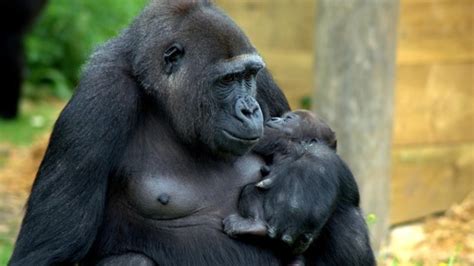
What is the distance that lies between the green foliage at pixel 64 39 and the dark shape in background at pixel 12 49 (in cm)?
166

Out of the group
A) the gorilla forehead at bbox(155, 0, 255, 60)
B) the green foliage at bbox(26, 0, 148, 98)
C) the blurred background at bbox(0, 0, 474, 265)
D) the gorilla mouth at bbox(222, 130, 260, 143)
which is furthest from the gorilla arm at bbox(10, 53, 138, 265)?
the green foliage at bbox(26, 0, 148, 98)

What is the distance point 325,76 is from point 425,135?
1.24 meters

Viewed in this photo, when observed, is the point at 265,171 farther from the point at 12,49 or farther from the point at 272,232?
the point at 12,49

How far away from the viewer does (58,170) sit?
4637 millimetres

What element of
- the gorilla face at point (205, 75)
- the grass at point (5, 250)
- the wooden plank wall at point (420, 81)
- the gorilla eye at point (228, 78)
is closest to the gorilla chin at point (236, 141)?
the gorilla face at point (205, 75)

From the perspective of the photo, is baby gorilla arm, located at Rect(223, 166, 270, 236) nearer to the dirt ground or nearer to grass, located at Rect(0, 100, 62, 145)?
the dirt ground

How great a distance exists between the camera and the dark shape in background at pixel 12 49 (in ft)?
45.5

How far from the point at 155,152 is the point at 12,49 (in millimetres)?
9791

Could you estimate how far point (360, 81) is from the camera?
7.40 metres

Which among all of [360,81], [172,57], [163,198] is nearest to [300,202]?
→ [163,198]

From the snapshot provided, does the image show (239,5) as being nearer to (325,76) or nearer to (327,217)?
(325,76)

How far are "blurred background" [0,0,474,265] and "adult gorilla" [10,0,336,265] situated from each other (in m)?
2.45

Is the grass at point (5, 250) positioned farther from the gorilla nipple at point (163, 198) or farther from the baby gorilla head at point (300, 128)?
the baby gorilla head at point (300, 128)

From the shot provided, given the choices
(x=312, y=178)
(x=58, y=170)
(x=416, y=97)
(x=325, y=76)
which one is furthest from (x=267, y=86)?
(x=416, y=97)
